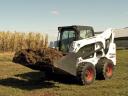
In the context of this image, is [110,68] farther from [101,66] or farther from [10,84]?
[10,84]

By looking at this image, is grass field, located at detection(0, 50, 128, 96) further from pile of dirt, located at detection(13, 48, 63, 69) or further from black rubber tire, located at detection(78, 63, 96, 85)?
pile of dirt, located at detection(13, 48, 63, 69)

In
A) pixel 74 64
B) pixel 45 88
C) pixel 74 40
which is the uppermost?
pixel 74 40

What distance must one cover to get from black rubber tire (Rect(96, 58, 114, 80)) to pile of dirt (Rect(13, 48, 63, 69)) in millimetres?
3015

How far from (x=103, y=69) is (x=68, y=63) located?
3.01 m

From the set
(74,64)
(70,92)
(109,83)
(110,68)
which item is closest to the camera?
(70,92)

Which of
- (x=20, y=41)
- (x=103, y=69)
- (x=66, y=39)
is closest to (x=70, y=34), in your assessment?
(x=66, y=39)

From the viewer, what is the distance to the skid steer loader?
50.8 feet

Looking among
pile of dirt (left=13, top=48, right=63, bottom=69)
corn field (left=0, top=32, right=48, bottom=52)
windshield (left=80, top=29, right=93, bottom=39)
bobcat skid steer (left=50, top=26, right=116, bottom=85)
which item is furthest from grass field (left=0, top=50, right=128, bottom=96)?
corn field (left=0, top=32, right=48, bottom=52)

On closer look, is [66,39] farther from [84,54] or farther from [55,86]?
[55,86]

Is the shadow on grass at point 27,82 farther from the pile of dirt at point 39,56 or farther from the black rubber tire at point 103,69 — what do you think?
the black rubber tire at point 103,69

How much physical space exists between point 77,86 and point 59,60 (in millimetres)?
1705

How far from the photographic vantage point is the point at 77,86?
52.7 ft

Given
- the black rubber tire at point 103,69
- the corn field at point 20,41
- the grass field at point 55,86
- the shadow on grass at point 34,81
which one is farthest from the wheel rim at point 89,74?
the corn field at point 20,41

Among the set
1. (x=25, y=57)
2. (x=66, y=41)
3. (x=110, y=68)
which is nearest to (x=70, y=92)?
(x=25, y=57)
